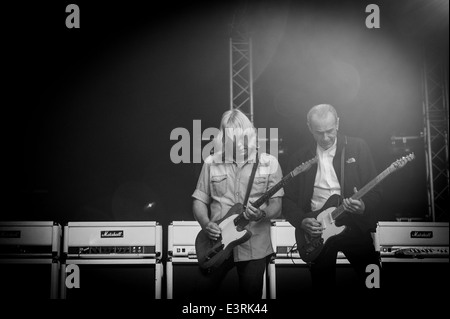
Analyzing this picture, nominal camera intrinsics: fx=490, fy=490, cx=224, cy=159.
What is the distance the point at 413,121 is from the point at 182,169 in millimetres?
2275

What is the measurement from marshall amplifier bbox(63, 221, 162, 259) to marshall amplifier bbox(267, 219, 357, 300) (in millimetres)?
907

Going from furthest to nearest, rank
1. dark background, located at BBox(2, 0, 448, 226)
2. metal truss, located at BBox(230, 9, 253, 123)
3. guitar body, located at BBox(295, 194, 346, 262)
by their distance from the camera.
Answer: metal truss, located at BBox(230, 9, 253, 123)
dark background, located at BBox(2, 0, 448, 226)
guitar body, located at BBox(295, 194, 346, 262)

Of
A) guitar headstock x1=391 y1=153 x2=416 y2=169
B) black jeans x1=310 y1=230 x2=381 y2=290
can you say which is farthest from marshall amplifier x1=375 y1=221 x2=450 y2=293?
guitar headstock x1=391 y1=153 x2=416 y2=169

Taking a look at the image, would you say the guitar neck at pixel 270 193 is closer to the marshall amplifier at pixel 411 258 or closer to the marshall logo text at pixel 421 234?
the marshall amplifier at pixel 411 258

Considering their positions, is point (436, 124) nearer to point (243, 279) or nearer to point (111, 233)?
point (243, 279)

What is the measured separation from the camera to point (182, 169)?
4395 mm

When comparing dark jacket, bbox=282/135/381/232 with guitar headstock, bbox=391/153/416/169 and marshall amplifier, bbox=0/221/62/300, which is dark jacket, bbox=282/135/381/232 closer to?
guitar headstock, bbox=391/153/416/169

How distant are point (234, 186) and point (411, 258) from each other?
154 centimetres

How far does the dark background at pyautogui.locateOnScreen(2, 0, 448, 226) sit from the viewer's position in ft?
13.9

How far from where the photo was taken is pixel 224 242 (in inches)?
130

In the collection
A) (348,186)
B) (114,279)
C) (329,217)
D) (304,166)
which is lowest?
(114,279)

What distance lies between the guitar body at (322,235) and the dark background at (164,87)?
1.87ft

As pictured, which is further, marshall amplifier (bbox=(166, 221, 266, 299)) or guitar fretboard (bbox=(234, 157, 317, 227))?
marshall amplifier (bbox=(166, 221, 266, 299))

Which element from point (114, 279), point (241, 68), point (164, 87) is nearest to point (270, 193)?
point (114, 279)
